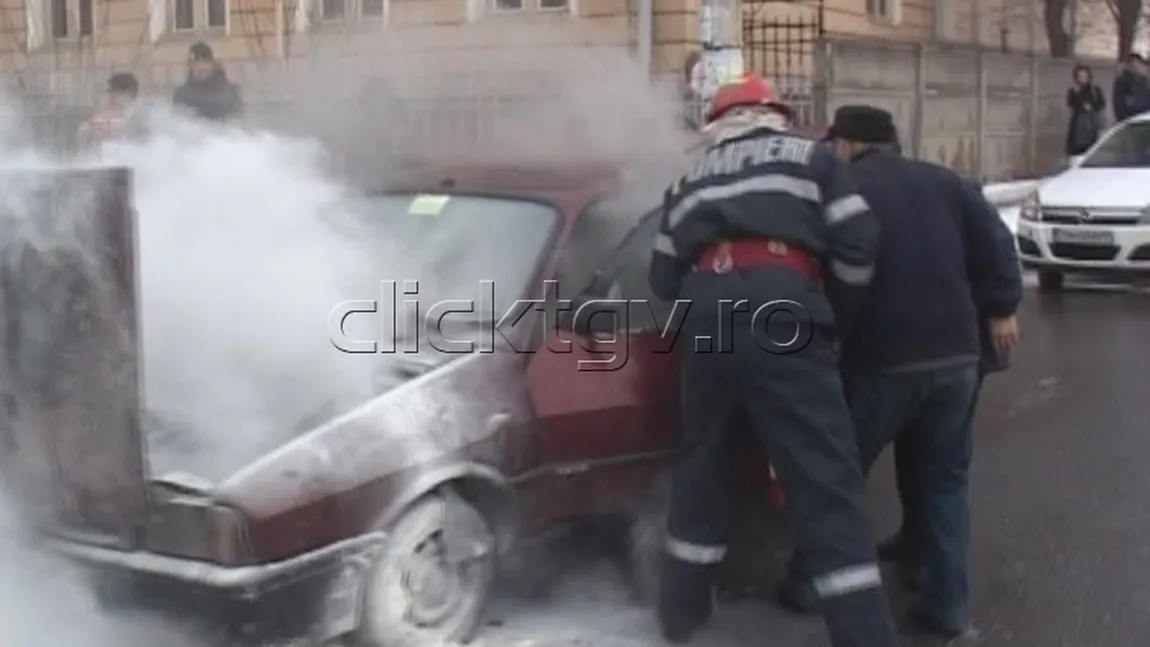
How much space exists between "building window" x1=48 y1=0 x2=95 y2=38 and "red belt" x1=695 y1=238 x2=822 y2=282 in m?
7.45

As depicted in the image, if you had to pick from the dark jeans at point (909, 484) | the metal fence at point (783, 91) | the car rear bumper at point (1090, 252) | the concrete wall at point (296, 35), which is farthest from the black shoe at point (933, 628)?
the car rear bumper at point (1090, 252)

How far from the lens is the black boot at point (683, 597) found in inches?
181

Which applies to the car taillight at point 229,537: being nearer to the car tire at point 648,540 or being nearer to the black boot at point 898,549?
the car tire at point 648,540

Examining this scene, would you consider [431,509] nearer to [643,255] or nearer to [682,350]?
[682,350]

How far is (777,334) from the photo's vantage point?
4.29 metres

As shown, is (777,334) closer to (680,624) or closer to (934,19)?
(680,624)

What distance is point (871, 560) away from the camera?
430 cm

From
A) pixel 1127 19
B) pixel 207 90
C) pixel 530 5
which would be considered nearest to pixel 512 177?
pixel 207 90

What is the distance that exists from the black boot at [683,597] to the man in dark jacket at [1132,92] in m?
16.3

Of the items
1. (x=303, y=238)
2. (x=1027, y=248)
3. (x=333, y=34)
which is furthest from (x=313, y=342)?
(x=1027, y=248)

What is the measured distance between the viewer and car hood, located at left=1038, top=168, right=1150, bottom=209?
12.3 metres

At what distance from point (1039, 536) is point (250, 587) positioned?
343 centimetres

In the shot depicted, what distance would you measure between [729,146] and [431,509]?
1.42m

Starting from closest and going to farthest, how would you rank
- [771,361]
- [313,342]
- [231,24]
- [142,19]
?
1. [771,361]
2. [313,342]
3. [142,19]
4. [231,24]
